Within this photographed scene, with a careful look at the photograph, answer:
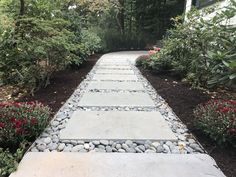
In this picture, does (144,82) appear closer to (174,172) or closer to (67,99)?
(67,99)

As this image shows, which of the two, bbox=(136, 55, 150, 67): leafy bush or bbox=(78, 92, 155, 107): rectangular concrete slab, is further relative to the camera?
bbox=(136, 55, 150, 67): leafy bush

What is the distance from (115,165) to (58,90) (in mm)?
3437

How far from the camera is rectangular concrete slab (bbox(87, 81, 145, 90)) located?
20.5 ft

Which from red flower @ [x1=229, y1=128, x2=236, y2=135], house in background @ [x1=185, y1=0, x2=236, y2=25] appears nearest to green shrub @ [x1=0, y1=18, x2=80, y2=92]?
red flower @ [x1=229, y1=128, x2=236, y2=135]

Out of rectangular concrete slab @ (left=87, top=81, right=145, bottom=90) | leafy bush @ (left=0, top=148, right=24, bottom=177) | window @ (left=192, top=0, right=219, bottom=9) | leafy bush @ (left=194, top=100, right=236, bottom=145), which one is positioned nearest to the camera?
leafy bush @ (left=0, top=148, right=24, bottom=177)

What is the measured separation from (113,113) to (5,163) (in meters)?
2.01

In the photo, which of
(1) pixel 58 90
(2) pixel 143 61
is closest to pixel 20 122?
(1) pixel 58 90

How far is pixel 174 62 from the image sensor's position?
7.23m

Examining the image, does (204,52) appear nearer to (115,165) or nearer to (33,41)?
(33,41)

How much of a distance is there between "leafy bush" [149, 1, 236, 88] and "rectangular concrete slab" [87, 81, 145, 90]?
4.08 ft

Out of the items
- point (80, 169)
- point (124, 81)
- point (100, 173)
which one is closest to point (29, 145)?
point (80, 169)

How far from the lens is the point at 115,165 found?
2.68m

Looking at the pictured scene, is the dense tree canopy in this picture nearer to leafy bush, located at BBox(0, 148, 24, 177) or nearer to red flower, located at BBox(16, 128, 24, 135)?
red flower, located at BBox(16, 128, 24, 135)

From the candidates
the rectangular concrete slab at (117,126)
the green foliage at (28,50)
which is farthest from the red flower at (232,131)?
the green foliage at (28,50)
